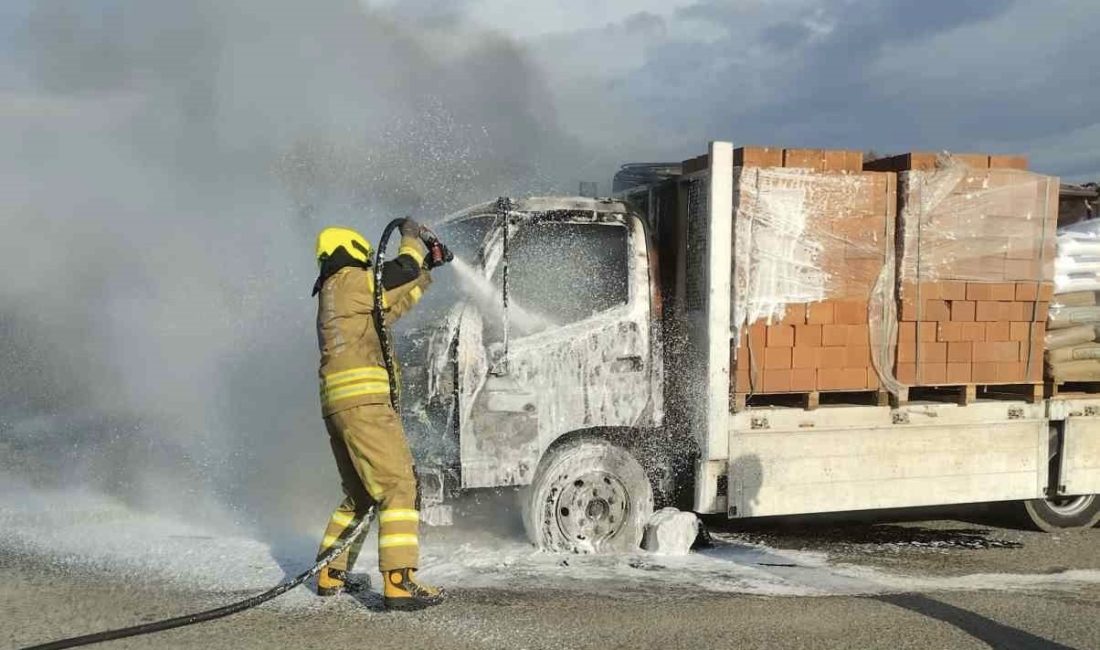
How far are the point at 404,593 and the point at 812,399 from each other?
120 inches

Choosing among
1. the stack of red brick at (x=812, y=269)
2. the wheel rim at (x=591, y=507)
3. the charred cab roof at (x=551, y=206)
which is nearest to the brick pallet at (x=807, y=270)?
the stack of red brick at (x=812, y=269)

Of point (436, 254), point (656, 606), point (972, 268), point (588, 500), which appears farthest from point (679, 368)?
point (972, 268)

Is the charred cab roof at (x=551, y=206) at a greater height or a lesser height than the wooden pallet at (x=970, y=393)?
greater

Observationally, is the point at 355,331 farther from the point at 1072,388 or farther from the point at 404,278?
the point at 1072,388

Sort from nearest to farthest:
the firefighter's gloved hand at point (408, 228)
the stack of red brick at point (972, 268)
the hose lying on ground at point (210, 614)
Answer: the hose lying on ground at point (210, 614) → the firefighter's gloved hand at point (408, 228) → the stack of red brick at point (972, 268)

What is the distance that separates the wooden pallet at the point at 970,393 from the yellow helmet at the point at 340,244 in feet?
12.3

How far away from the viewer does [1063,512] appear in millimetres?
7113

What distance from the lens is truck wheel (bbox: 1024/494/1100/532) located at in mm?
7074

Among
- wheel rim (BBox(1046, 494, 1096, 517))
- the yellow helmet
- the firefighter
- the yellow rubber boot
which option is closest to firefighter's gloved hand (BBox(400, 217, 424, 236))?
the firefighter

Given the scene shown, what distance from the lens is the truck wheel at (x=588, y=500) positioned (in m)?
5.82

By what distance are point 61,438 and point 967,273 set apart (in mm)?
8769

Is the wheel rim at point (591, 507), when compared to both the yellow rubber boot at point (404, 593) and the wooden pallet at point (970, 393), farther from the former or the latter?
the wooden pallet at point (970, 393)

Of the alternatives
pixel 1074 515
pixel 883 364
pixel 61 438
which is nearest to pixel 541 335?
pixel 883 364

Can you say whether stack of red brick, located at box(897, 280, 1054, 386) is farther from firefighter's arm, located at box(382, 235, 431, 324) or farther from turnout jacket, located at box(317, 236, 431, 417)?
turnout jacket, located at box(317, 236, 431, 417)
